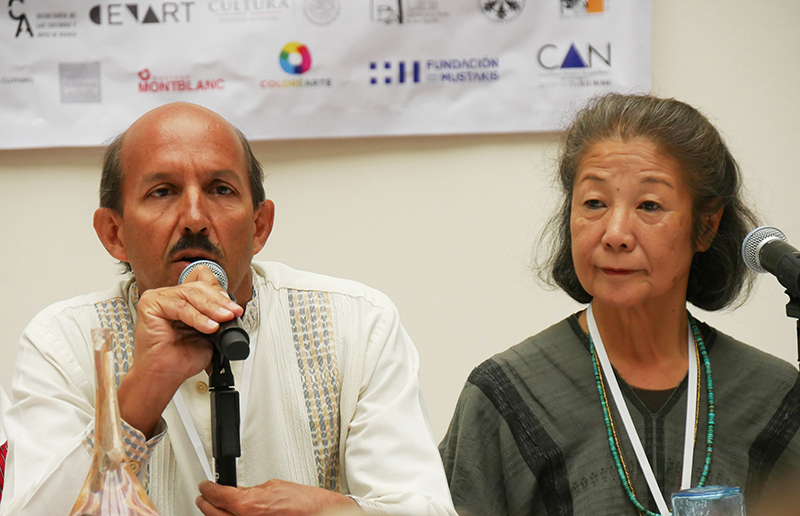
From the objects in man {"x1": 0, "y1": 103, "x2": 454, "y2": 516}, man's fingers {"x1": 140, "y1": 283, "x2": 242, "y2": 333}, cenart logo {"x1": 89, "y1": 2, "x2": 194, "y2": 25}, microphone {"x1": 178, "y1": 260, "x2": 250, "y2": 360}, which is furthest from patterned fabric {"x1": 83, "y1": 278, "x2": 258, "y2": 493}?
cenart logo {"x1": 89, "y1": 2, "x2": 194, "y2": 25}

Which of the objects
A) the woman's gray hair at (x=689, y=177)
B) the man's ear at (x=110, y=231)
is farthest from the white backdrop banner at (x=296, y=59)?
the man's ear at (x=110, y=231)

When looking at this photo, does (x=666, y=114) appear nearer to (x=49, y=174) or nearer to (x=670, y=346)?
(x=670, y=346)

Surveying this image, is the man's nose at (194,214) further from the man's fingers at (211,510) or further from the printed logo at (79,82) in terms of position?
the printed logo at (79,82)

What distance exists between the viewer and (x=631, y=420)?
1882 mm

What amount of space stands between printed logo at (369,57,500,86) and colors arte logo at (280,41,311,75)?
217 millimetres

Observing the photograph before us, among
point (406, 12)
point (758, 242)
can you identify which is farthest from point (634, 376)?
point (406, 12)

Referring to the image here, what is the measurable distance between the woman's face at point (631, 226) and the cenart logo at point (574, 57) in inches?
34.6

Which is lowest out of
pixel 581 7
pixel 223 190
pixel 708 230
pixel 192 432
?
pixel 192 432

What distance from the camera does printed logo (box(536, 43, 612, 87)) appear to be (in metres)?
2.75

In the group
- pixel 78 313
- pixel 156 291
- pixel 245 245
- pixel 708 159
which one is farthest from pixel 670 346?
pixel 78 313

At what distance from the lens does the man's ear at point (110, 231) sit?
1.78 meters

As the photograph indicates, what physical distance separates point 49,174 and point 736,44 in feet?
7.96

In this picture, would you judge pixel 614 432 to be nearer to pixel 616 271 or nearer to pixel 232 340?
pixel 616 271

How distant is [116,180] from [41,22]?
1.33 m
